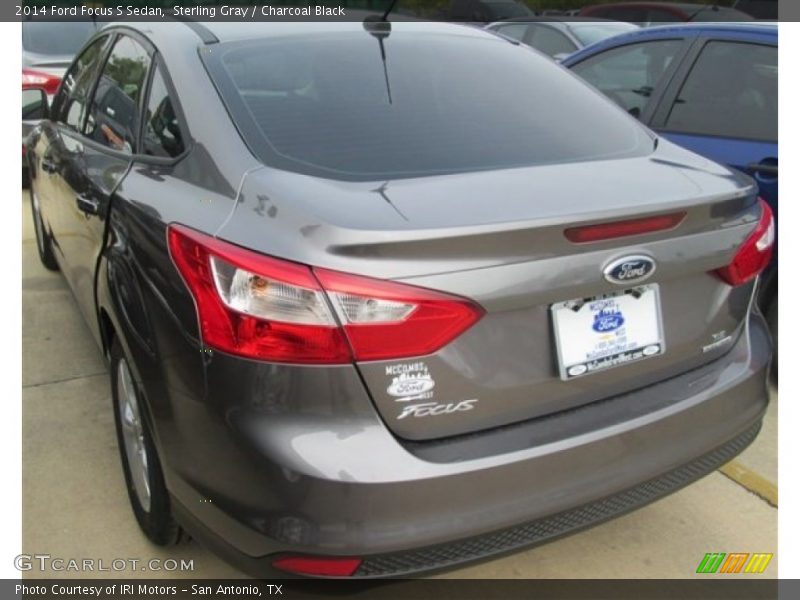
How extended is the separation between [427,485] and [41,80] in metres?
6.34

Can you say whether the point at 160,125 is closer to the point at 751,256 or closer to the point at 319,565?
the point at 319,565

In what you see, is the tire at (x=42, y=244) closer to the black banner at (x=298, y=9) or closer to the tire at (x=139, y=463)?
the black banner at (x=298, y=9)

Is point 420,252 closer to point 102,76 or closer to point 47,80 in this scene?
point 102,76

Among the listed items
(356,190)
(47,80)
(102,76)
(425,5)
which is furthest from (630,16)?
(356,190)

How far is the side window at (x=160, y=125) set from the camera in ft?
7.57

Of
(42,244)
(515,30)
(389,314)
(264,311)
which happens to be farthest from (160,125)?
(515,30)

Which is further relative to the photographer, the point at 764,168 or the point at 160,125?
the point at 764,168

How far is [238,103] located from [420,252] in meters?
0.86

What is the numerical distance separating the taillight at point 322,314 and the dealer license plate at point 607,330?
0.85ft

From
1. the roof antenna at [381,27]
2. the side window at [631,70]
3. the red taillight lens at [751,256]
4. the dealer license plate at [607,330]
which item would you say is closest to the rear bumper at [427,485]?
the dealer license plate at [607,330]

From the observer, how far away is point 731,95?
356 centimetres

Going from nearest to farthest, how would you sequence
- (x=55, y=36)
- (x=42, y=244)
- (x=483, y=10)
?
(x=42, y=244) < (x=55, y=36) < (x=483, y=10)

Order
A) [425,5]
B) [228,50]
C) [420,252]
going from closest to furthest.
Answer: [420,252] < [228,50] < [425,5]

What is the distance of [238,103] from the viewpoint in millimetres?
2234
